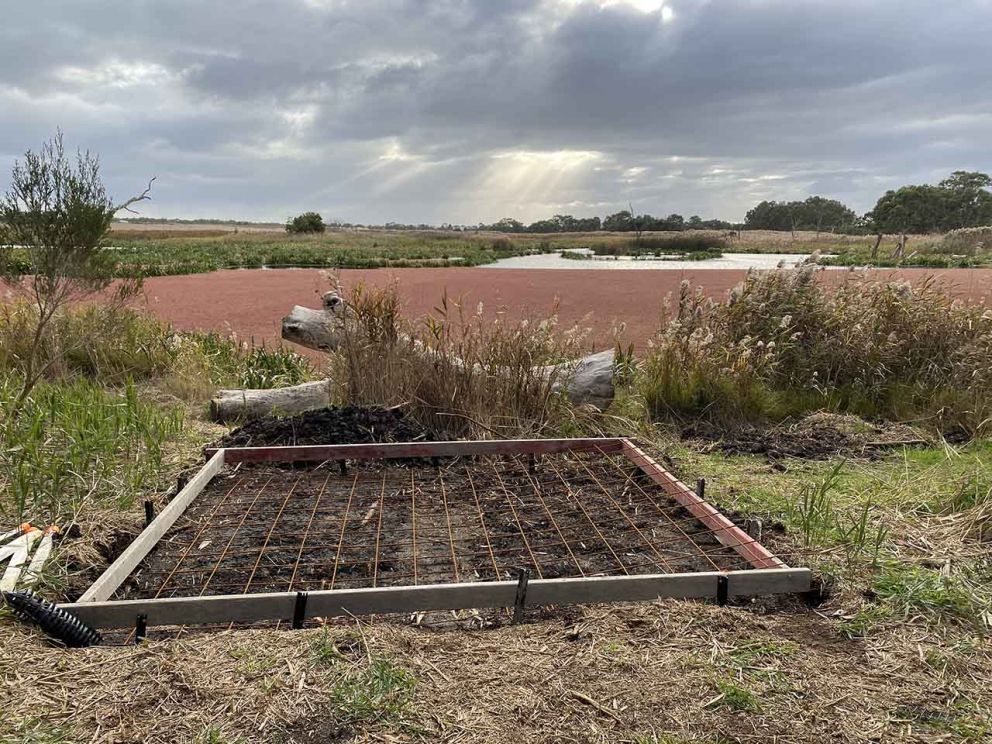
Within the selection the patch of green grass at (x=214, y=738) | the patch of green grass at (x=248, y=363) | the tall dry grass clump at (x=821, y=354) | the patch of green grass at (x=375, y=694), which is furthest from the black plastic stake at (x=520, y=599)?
the patch of green grass at (x=248, y=363)

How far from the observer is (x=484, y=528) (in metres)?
3.14

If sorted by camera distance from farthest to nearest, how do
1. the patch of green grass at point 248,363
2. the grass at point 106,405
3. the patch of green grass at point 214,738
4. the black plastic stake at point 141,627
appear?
the patch of green grass at point 248,363, the grass at point 106,405, the black plastic stake at point 141,627, the patch of green grass at point 214,738

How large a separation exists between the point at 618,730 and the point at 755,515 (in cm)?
192

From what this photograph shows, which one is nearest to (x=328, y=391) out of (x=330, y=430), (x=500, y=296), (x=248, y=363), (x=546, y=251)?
(x=330, y=430)

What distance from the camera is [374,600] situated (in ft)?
7.55

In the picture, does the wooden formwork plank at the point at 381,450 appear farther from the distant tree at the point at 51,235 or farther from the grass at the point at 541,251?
the grass at the point at 541,251

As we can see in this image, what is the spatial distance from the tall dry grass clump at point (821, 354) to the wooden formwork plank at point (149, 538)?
10.3ft

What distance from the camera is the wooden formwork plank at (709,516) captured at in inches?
108

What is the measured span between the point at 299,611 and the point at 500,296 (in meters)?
6.58

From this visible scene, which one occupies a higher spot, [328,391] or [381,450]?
[328,391]

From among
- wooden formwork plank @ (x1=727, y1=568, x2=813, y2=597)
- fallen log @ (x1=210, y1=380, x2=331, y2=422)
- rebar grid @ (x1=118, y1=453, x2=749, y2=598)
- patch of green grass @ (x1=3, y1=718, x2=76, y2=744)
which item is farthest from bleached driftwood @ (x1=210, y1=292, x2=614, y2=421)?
patch of green grass @ (x1=3, y1=718, x2=76, y2=744)

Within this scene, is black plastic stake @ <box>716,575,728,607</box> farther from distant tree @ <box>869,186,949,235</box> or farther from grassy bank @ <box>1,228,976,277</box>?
distant tree @ <box>869,186,949,235</box>

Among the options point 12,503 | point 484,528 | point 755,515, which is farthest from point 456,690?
point 12,503

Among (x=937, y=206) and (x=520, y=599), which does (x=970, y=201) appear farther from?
(x=520, y=599)
